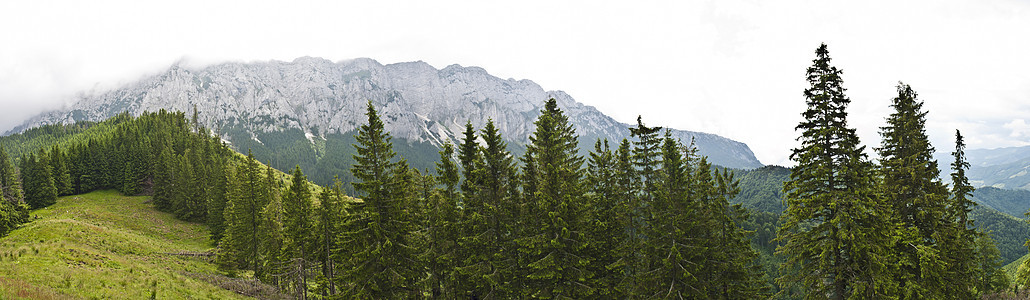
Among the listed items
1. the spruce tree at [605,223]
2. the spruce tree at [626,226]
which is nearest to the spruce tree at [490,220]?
the spruce tree at [605,223]

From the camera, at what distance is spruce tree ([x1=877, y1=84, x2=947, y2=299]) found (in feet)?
61.5

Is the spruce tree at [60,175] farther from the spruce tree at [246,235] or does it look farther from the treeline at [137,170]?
the spruce tree at [246,235]

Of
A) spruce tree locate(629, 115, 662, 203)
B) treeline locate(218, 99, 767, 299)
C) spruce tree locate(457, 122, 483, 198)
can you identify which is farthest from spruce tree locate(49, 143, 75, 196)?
spruce tree locate(629, 115, 662, 203)

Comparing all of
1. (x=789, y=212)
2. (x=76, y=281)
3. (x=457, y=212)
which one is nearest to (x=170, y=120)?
(x=76, y=281)

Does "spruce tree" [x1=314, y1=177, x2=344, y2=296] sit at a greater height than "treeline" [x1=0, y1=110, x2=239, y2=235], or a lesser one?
lesser

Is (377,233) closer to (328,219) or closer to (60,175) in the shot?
(328,219)

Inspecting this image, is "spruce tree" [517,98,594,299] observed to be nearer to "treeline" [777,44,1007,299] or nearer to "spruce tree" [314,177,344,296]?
"treeline" [777,44,1007,299]

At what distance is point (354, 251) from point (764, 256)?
138849 mm

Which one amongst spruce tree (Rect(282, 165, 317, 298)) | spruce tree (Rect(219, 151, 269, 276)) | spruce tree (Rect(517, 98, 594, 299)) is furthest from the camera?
spruce tree (Rect(219, 151, 269, 276))

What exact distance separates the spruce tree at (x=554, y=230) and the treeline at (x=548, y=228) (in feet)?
0.25

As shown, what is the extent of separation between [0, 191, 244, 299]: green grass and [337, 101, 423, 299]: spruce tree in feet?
32.4

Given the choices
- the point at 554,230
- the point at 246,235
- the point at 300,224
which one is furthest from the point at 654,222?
the point at 246,235

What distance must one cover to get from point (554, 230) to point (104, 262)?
3238 centimetres

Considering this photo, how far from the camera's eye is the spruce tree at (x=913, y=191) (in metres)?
18.8
